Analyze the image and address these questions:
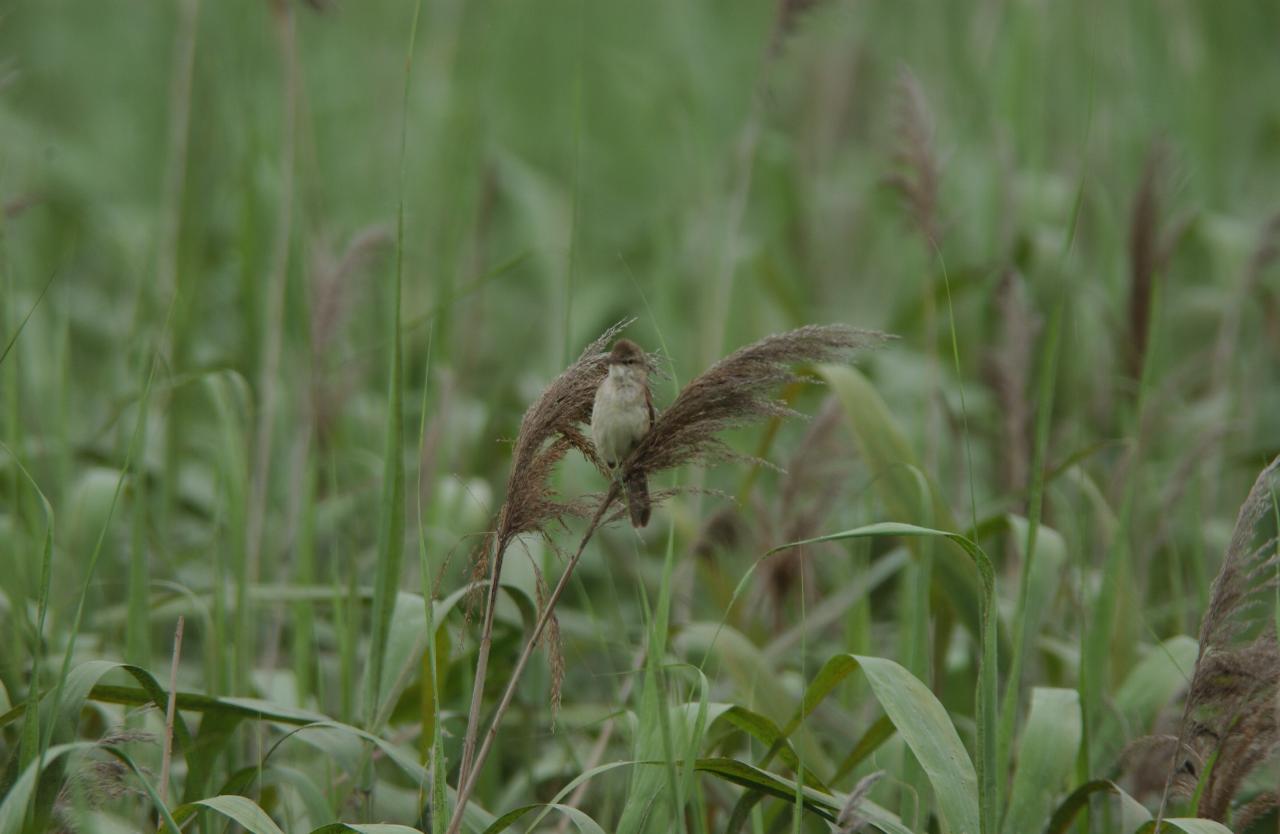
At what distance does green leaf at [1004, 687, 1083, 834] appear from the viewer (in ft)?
6.57

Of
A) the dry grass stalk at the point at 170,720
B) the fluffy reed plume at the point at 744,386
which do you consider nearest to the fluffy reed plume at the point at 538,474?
the fluffy reed plume at the point at 744,386

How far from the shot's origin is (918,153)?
296 centimetres

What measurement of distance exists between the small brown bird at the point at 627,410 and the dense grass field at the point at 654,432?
0.13 ft

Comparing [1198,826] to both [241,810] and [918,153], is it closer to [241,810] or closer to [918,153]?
[241,810]

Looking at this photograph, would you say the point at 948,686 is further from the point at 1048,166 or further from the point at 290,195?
the point at 1048,166

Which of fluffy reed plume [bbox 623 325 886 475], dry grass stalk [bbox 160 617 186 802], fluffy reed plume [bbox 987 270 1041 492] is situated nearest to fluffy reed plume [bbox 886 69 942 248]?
fluffy reed plume [bbox 987 270 1041 492]

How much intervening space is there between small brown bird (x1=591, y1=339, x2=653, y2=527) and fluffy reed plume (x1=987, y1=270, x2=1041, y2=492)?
167 cm

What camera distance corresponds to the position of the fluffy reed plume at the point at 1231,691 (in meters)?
1.72

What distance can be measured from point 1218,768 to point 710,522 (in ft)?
3.94

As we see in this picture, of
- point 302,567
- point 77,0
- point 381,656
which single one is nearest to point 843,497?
point 302,567

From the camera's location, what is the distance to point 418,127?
5.57m

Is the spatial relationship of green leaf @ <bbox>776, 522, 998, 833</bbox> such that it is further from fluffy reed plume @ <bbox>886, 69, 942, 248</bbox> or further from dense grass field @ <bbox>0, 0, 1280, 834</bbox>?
fluffy reed plume @ <bbox>886, 69, 942, 248</bbox>

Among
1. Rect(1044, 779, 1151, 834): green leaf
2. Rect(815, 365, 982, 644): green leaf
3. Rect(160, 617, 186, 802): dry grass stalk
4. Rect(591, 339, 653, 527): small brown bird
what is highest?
Rect(591, 339, 653, 527): small brown bird

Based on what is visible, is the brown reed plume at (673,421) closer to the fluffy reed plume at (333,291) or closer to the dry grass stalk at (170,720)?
the dry grass stalk at (170,720)
